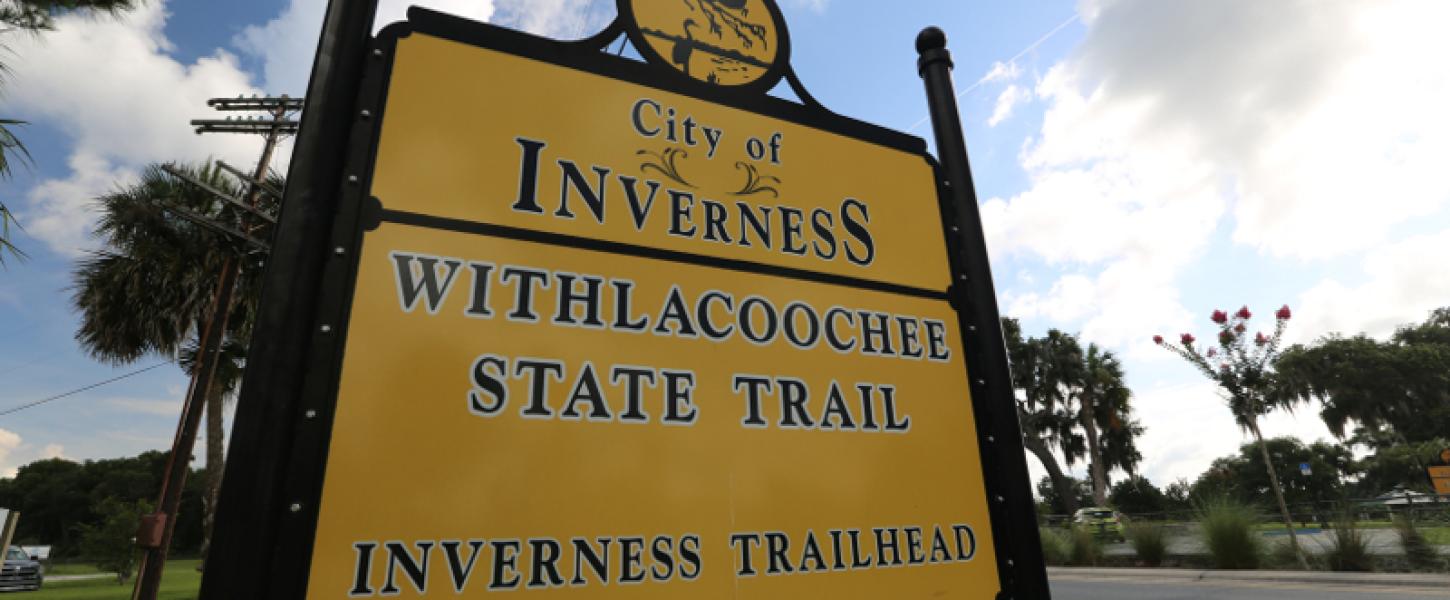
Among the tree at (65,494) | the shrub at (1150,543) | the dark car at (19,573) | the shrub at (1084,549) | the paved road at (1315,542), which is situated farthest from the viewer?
the tree at (65,494)

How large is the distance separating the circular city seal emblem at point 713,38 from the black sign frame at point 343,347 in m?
0.04

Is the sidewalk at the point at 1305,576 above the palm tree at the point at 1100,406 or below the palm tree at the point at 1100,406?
below

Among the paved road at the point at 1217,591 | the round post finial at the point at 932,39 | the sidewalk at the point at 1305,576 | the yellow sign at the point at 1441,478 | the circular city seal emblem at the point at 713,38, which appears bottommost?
the paved road at the point at 1217,591

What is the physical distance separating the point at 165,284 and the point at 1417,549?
849 inches

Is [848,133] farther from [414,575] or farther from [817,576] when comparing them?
[414,575]

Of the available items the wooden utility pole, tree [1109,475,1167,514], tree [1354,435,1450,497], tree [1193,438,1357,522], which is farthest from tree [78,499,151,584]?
tree [1354,435,1450,497]

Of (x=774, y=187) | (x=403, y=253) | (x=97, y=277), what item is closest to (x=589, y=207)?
(x=403, y=253)

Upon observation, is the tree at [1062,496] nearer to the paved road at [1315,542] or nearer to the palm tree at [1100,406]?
the palm tree at [1100,406]

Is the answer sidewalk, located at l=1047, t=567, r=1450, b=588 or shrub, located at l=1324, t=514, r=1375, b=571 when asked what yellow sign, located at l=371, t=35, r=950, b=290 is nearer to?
sidewalk, located at l=1047, t=567, r=1450, b=588

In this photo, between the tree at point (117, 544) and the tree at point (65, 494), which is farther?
the tree at point (65, 494)

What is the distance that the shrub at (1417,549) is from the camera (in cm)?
987

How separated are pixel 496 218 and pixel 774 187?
A: 0.71m

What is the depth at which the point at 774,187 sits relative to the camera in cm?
177

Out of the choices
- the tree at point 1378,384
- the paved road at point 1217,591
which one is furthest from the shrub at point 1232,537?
the tree at point 1378,384
